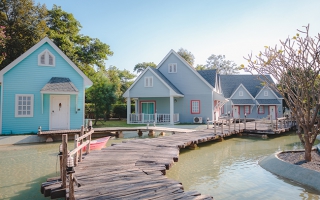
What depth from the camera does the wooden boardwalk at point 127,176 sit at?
513 cm

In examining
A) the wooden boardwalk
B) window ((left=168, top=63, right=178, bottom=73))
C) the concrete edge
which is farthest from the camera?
window ((left=168, top=63, right=178, bottom=73))

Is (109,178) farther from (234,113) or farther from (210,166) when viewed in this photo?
(234,113)

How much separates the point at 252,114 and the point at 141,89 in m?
18.0

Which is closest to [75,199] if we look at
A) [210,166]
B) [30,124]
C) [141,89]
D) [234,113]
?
[210,166]

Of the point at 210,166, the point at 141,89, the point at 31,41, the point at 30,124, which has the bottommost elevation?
the point at 210,166

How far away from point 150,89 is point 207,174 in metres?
16.2

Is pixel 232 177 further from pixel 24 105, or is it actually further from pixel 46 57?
pixel 46 57

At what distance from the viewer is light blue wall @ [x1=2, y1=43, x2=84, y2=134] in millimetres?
15406

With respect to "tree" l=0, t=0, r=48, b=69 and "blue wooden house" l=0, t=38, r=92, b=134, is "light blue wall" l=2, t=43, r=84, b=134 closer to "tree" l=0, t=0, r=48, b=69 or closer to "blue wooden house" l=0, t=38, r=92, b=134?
"blue wooden house" l=0, t=38, r=92, b=134

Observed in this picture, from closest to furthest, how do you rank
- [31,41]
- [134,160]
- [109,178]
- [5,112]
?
[109,178]
[134,160]
[5,112]
[31,41]

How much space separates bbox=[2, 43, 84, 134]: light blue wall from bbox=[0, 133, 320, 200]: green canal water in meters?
3.10

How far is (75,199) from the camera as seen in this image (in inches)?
190

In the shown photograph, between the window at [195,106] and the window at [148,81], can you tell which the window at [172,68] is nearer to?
the window at [148,81]

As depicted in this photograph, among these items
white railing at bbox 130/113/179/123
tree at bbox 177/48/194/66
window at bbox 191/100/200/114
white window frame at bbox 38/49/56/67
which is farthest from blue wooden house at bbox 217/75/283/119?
white window frame at bbox 38/49/56/67
